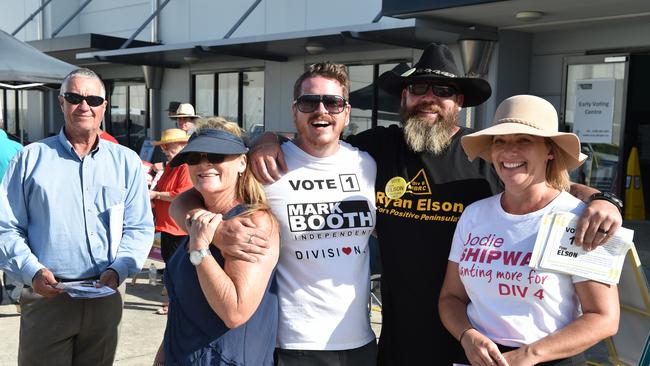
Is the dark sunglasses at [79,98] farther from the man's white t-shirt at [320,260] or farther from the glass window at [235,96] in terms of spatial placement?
the glass window at [235,96]

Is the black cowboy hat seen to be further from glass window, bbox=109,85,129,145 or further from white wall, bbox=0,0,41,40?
white wall, bbox=0,0,41,40

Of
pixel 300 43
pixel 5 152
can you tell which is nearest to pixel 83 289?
pixel 5 152

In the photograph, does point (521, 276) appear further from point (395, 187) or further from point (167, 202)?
point (167, 202)

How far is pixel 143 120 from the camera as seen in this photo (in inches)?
664

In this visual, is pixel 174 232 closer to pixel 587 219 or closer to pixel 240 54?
pixel 587 219

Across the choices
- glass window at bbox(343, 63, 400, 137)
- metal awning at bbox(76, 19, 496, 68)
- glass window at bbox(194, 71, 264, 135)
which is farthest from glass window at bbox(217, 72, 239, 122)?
glass window at bbox(343, 63, 400, 137)

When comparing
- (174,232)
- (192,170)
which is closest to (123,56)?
(174,232)

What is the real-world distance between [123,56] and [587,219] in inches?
519

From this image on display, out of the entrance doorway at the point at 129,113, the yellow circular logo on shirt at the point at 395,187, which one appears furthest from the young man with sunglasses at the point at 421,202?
the entrance doorway at the point at 129,113

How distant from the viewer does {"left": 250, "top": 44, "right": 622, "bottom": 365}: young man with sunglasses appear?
262 centimetres

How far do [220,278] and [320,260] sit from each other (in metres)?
0.58

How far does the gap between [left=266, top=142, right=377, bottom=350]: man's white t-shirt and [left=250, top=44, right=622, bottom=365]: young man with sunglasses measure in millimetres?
122

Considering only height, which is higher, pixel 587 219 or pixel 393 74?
pixel 393 74

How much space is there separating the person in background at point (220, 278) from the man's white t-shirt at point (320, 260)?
0.15 meters
